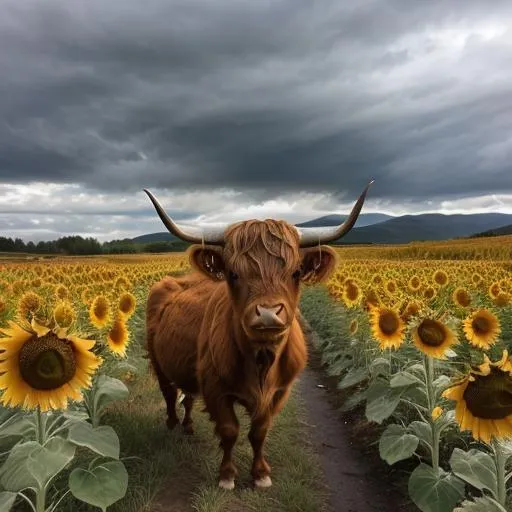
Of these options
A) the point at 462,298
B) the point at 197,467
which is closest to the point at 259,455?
the point at 197,467

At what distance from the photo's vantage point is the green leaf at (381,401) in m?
5.01

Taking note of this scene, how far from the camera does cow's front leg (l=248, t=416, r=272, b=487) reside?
521 centimetres

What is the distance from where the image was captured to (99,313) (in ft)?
18.9

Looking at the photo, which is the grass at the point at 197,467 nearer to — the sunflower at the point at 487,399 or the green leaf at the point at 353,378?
the green leaf at the point at 353,378

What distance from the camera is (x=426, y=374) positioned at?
521 cm

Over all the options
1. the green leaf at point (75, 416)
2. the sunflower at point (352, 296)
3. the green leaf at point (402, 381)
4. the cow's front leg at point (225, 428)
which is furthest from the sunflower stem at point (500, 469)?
the sunflower at point (352, 296)

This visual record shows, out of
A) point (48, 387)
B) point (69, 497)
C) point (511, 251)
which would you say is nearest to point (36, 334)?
point (48, 387)

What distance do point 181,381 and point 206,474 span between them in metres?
1.16

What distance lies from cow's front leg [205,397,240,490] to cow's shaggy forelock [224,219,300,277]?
5.32 feet

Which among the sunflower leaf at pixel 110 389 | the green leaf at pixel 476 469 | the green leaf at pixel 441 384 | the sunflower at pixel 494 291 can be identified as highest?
the sunflower at pixel 494 291

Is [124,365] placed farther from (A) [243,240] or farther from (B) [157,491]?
(A) [243,240]

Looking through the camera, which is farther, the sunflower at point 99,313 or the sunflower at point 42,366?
the sunflower at point 99,313

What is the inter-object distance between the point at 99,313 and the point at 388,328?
130 inches

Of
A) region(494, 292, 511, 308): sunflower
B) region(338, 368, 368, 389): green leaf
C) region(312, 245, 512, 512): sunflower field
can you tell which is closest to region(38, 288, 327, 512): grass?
region(338, 368, 368, 389): green leaf
